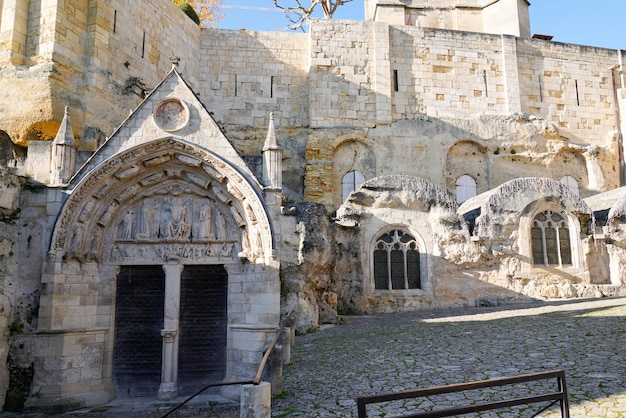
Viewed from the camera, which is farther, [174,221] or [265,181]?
[174,221]

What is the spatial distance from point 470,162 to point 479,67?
4.40 m

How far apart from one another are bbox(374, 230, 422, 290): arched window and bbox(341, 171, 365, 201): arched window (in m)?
5.65

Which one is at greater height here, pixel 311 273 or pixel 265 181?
pixel 265 181

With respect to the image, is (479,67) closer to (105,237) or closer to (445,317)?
(445,317)

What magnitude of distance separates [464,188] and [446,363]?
47.3 feet

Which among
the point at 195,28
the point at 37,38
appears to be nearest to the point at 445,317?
the point at 37,38

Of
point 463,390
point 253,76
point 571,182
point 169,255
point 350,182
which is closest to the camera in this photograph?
point 463,390

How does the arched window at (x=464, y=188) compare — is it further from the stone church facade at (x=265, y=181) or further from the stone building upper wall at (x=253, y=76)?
the stone building upper wall at (x=253, y=76)

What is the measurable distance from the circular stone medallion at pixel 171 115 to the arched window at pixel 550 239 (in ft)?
38.4

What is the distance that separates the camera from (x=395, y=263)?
48.4ft

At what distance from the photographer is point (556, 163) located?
21.8 meters

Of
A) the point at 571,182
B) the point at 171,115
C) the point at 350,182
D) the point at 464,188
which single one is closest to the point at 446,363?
the point at 171,115

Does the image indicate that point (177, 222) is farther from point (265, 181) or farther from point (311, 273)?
point (311, 273)

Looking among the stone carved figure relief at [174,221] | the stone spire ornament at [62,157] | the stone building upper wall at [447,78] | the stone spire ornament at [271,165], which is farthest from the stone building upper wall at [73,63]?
the stone building upper wall at [447,78]
